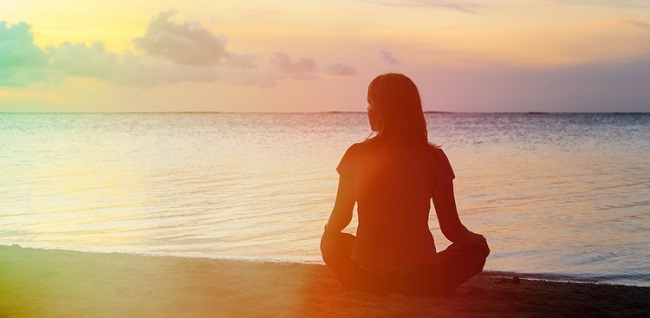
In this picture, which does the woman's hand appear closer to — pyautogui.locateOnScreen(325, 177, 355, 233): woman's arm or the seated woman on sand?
the seated woman on sand

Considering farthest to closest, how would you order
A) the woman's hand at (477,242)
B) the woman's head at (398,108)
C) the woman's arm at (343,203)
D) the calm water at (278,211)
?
1. the calm water at (278,211)
2. the woman's hand at (477,242)
3. the woman's arm at (343,203)
4. the woman's head at (398,108)

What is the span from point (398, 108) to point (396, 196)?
23.3 inches

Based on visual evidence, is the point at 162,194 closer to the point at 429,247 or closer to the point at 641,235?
the point at 641,235

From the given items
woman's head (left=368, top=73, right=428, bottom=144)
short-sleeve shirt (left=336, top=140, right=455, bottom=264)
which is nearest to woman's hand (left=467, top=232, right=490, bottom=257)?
short-sleeve shirt (left=336, top=140, right=455, bottom=264)

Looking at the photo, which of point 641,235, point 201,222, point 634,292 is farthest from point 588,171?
point 634,292

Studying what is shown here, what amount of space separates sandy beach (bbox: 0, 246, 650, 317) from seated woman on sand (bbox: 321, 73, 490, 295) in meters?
0.34

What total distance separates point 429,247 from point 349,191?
669 mm

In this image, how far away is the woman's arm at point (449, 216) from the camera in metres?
5.70

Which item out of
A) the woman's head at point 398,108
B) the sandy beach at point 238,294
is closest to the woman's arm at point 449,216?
the woman's head at point 398,108

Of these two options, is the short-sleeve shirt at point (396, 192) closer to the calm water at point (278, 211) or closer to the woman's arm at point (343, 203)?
the woman's arm at point (343, 203)

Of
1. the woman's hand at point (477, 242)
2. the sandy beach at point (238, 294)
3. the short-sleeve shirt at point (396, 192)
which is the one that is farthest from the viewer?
the sandy beach at point (238, 294)

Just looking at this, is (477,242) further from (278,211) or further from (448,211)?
(278,211)

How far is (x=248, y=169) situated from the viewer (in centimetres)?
2370

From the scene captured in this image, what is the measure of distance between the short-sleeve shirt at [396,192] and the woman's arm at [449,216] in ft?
0.20
